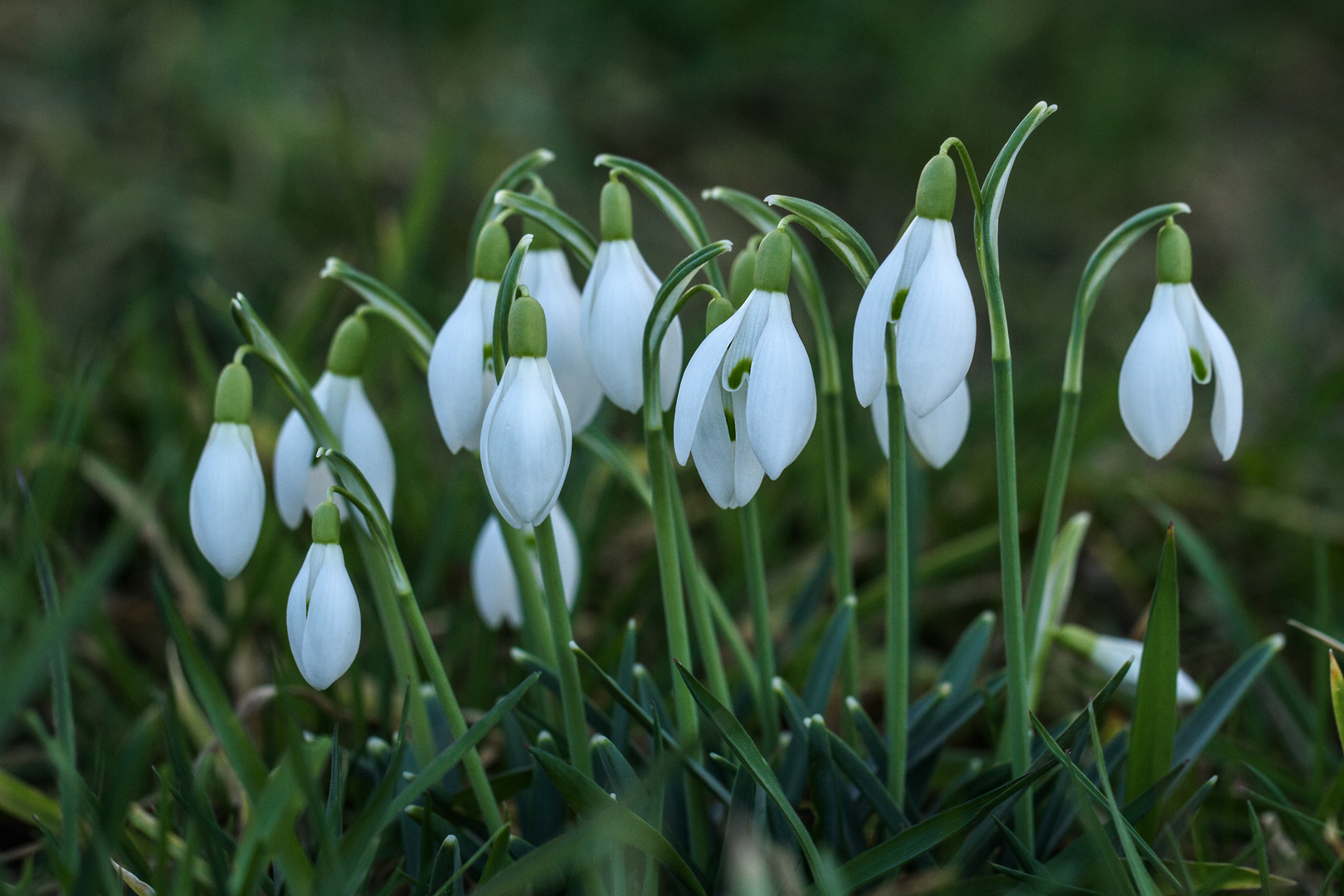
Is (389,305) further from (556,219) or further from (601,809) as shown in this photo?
(601,809)

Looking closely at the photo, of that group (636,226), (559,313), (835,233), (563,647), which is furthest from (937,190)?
(636,226)

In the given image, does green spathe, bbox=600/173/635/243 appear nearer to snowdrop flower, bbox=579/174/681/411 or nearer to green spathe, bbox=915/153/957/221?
snowdrop flower, bbox=579/174/681/411

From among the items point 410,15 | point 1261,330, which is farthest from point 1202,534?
point 410,15

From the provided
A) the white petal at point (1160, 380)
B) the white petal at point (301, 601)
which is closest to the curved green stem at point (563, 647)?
the white petal at point (301, 601)

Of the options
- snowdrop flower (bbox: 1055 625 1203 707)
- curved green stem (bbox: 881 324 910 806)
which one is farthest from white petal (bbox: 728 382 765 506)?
snowdrop flower (bbox: 1055 625 1203 707)

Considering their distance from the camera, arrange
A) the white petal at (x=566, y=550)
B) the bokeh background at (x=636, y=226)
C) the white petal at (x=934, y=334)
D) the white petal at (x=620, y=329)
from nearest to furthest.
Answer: the white petal at (x=934, y=334), the white petal at (x=620, y=329), the white petal at (x=566, y=550), the bokeh background at (x=636, y=226)

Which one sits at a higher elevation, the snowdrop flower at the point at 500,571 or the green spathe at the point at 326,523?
the green spathe at the point at 326,523

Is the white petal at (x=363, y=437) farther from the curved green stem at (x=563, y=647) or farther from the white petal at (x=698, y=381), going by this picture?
the white petal at (x=698, y=381)
